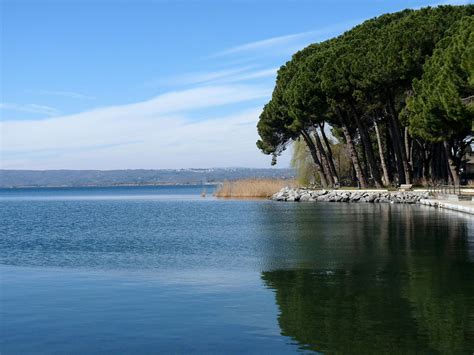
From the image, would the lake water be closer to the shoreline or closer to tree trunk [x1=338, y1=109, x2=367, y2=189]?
the shoreline

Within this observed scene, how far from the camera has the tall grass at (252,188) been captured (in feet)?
249

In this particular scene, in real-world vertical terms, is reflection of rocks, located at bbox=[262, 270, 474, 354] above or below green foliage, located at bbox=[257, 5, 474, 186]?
below

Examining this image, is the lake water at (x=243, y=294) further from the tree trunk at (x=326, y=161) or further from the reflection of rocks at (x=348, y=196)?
the tree trunk at (x=326, y=161)

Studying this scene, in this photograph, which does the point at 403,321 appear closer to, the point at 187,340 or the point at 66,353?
the point at 187,340

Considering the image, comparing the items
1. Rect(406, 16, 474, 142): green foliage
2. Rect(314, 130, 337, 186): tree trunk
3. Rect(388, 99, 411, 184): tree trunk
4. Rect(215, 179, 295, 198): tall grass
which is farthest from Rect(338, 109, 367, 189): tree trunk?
Rect(215, 179, 295, 198): tall grass

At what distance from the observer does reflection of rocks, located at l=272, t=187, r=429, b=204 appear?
54.3 m

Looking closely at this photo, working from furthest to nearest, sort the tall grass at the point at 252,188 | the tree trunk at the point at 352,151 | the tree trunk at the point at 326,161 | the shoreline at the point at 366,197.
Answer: the tall grass at the point at 252,188, the tree trunk at the point at 326,161, the tree trunk at the point at 352,151, the shoreline at the point at 366,197

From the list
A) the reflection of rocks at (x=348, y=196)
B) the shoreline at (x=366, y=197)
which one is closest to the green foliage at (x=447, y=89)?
the shoreline at (x=366, y=197)

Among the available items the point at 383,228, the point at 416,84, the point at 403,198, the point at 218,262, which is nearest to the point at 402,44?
the point at 416,84

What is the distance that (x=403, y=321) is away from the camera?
11656 millimetres

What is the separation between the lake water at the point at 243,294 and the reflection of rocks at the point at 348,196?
26036mm

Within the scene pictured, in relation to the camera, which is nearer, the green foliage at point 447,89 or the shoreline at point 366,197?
the green foliage at point 447,89

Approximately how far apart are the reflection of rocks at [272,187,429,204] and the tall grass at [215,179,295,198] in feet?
17.4

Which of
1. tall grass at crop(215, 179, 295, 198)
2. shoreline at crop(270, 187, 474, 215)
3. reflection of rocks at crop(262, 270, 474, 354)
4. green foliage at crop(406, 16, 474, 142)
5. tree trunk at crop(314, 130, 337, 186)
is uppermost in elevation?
green foliage at crop(406, 16, 474, 142)
